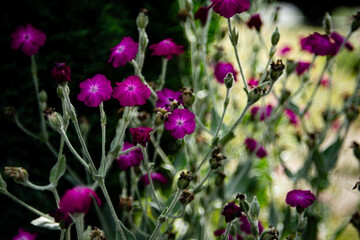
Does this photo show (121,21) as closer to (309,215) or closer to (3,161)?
(3,161)

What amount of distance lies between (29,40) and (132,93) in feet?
1.53

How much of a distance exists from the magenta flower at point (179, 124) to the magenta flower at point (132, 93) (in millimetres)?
80

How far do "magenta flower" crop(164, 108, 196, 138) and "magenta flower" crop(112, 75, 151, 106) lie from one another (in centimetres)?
8

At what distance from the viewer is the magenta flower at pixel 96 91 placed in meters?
0.82

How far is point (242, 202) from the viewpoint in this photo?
834 mm

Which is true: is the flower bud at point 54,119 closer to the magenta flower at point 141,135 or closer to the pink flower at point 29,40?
the magenta flower at point 141,135

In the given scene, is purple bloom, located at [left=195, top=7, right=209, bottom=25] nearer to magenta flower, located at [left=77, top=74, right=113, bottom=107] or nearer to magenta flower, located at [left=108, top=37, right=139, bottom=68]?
magenta flower, located at [left=108, top=37, right=139, bottom=68]

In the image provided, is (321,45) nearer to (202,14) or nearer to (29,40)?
(202,14)

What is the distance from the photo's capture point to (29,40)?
43.3 inches

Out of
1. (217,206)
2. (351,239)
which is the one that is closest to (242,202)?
(217,206)

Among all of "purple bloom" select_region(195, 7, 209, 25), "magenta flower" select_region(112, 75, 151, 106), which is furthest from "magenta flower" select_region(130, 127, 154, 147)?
"purple bloom" select_region(195, 7, 209, 25)

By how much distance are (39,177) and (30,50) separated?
1.60 feet

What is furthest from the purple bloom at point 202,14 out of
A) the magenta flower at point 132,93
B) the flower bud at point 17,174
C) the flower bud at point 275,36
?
the flower bud at point 17,174

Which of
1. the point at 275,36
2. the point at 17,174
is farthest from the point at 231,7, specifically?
the point at 17,174
